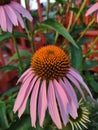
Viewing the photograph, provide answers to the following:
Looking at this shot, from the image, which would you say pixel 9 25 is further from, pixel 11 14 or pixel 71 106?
pixel 71 106

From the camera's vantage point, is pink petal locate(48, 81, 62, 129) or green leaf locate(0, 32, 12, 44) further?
green leaf locate(0, 32, 12, 44)

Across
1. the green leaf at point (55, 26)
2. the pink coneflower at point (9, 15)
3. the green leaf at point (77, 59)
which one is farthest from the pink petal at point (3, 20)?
the green leaf at point (77, 59)

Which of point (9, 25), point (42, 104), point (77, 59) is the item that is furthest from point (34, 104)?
point (77, 59)

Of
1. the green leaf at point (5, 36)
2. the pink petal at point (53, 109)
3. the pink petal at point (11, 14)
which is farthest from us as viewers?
the green leaf at point (5, 36)

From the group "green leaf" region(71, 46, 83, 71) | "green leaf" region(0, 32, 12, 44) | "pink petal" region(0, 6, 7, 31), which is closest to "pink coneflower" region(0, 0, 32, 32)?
"pink petal" region(0, 6, 7, 31)

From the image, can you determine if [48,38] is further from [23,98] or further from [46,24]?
[23,98]

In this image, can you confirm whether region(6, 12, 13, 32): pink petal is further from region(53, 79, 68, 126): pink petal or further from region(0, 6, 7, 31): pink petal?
region(53, 79, 68, 126): pink petal

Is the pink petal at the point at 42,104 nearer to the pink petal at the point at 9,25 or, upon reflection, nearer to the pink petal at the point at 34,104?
the pink petal at the point at 34,104
